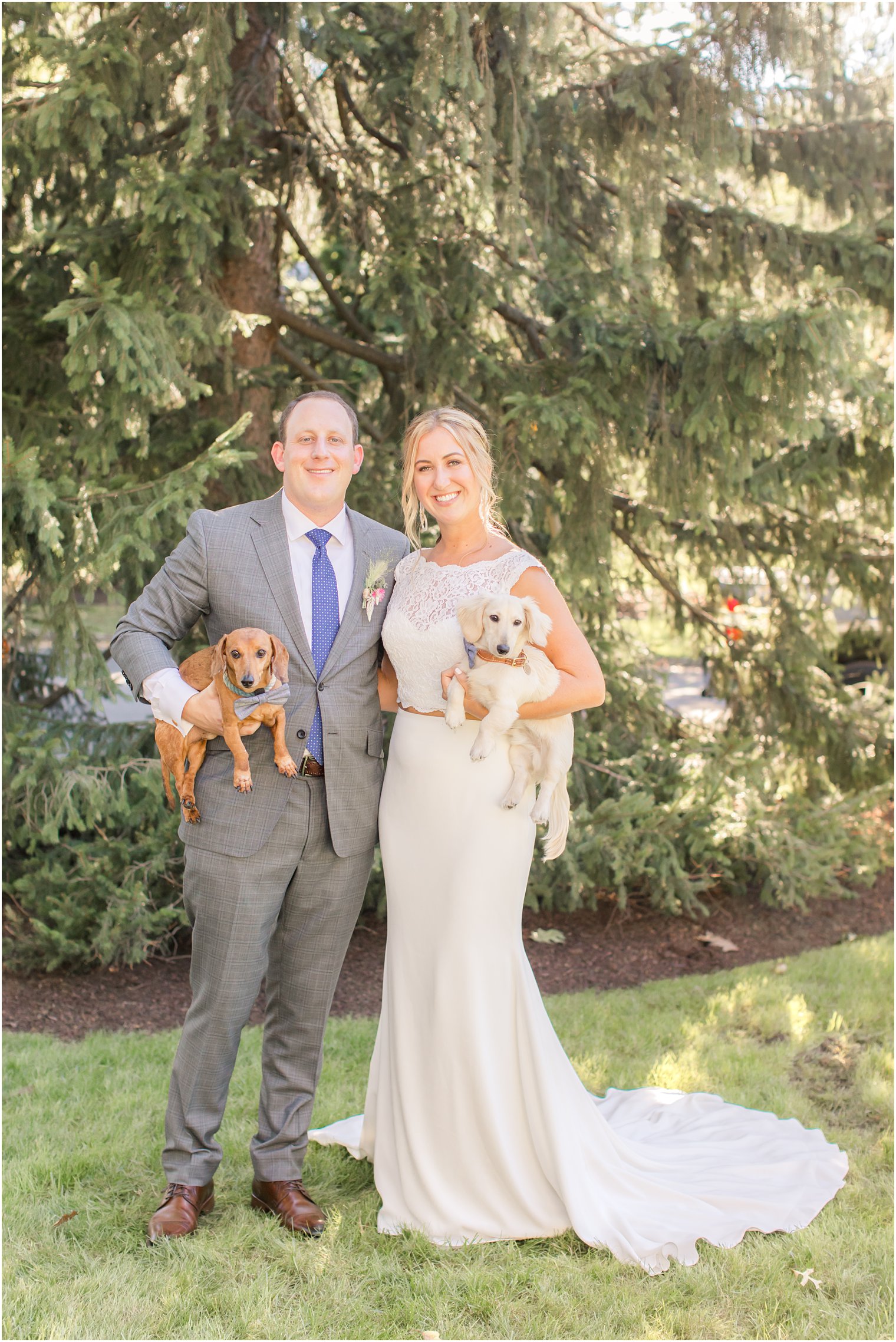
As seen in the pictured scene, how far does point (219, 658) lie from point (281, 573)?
358mm

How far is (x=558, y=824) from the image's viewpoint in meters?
3.53

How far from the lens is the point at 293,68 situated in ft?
15.5

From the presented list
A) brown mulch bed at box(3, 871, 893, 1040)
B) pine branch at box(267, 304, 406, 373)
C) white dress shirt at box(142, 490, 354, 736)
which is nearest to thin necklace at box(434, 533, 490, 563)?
white dress shirt at box(142, 490, 354, 736)

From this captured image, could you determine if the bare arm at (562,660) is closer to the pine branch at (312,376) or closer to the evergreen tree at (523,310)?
the evergreen tree at (523,310)

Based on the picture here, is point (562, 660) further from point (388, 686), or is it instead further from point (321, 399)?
point (321, 399)

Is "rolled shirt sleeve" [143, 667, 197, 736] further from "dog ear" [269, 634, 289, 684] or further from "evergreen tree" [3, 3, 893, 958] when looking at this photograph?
"evergreen tree" [3, 3, 893, 958]

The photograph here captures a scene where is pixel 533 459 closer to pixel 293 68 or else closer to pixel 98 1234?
pixel 293 68

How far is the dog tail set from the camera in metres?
3.49

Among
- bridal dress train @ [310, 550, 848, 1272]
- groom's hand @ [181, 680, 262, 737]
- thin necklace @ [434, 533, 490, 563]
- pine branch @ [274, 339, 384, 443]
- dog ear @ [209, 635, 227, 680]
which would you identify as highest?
pine branch @ [274, 339, 384, 443]

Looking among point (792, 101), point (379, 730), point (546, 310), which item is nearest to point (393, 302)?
point (546, 310)

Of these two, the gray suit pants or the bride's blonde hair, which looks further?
the bride's blonde hair

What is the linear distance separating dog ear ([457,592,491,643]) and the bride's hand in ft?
0.36

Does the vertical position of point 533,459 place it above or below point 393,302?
below

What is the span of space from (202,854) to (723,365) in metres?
3.56
